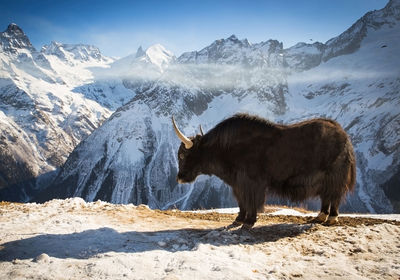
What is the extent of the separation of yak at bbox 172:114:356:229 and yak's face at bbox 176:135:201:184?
608 millimetres

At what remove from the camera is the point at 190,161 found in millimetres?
9016

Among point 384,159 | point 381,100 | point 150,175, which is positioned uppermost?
point 381,100

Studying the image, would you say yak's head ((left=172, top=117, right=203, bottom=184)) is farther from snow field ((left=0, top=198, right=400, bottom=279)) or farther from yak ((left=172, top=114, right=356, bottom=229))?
snow field ((left=0, top=198, right=400, bottom=279))

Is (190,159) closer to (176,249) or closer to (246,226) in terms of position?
(246,226)

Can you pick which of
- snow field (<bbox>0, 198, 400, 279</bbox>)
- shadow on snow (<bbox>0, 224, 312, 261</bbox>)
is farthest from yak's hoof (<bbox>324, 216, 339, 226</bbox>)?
shadow on snow (<bbox>0, 224, 312, 261</bbox>)

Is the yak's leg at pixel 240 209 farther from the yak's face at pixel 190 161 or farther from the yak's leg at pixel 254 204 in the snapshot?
the yak's face at pixel 190 161

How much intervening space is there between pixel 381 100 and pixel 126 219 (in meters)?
204

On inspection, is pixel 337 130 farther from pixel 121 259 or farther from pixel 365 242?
pixel 121 259

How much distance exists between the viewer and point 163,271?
15.8ft

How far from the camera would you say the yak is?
7.75 m

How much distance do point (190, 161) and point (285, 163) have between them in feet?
9.01

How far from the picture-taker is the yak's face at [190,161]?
8945 millimetres

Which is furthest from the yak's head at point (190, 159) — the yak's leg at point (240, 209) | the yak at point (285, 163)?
the yak's leg at point (240, 209)

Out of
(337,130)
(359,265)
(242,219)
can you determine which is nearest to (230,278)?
(359,265)
